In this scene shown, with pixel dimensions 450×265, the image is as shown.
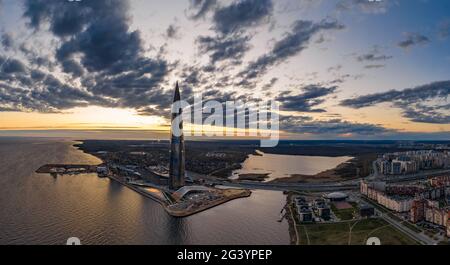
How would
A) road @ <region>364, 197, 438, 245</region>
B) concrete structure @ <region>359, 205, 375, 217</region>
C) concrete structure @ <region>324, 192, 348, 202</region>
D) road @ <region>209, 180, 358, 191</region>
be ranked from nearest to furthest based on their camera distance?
road @ <region>364, 197, 438, 245</region>, concrete structure @ <region>359, 205, 375, 217</region>, concrete structure @ <region>324, 192, 348, 202</region>, road @ <region>209, 180, 358, 191</region>

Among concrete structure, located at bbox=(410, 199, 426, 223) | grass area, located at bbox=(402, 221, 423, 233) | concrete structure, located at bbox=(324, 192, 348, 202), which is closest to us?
grass area, located at bbox=(402, 221, 423, 233)

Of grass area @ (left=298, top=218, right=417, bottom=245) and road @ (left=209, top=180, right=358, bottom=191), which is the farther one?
road @ (left=209, top=180, right=358, bottom=191)

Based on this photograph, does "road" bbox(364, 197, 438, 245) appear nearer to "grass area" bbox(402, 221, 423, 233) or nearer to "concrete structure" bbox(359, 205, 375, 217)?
"grass area" bbox(402, 221, 423, 233)

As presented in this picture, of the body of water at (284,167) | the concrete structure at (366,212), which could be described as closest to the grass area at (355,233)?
the concrete structure at (366,212)

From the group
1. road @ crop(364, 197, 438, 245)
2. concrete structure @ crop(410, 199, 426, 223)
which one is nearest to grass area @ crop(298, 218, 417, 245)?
road @ crop(364, 197, 438, 245)

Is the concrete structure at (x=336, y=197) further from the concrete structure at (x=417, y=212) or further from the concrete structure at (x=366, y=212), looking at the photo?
the concrete structure at (x=417, y=212)

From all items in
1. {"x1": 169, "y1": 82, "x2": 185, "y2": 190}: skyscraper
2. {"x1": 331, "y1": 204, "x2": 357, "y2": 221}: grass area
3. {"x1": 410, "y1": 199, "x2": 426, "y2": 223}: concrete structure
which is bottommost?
{"x1": 331, "y1": 204, "x2": 357, "y2": 221}: grass area

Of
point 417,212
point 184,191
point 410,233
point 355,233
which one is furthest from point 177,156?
point 410,233
